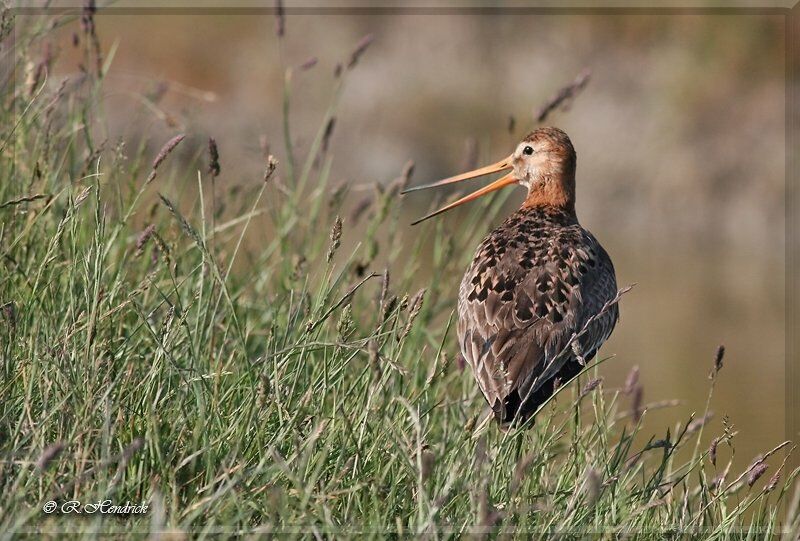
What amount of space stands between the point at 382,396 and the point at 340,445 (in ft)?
1.58

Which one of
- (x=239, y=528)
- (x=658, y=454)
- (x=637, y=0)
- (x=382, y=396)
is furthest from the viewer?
(x=637, y=0)

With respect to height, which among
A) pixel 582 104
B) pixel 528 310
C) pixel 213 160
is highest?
pixel 213 160

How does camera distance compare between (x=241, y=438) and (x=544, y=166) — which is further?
(x=544, y=166)

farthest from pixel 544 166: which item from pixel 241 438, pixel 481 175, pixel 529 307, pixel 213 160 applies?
pixel 241 438

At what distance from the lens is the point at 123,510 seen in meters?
2.85

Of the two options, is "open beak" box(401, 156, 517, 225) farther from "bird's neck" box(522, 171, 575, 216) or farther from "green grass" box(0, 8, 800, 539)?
"green grass" box(0, 8, 800, 539)

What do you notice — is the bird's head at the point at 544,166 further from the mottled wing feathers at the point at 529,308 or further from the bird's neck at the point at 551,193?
the mottled wing feathers at the point at 529,308

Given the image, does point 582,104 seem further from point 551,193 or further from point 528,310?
point 528,310

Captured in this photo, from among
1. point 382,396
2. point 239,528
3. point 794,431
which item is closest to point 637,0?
point 794,431

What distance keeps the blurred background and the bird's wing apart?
6772mm

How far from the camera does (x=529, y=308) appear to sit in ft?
14.1

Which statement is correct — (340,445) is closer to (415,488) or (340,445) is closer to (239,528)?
(415,488)

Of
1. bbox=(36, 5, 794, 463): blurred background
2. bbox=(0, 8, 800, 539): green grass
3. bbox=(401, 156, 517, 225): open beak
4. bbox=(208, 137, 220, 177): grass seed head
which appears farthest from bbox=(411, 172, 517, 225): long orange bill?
bbox=(36, 5, 794, 463): blurred background

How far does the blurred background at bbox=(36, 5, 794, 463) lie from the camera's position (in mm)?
13195
